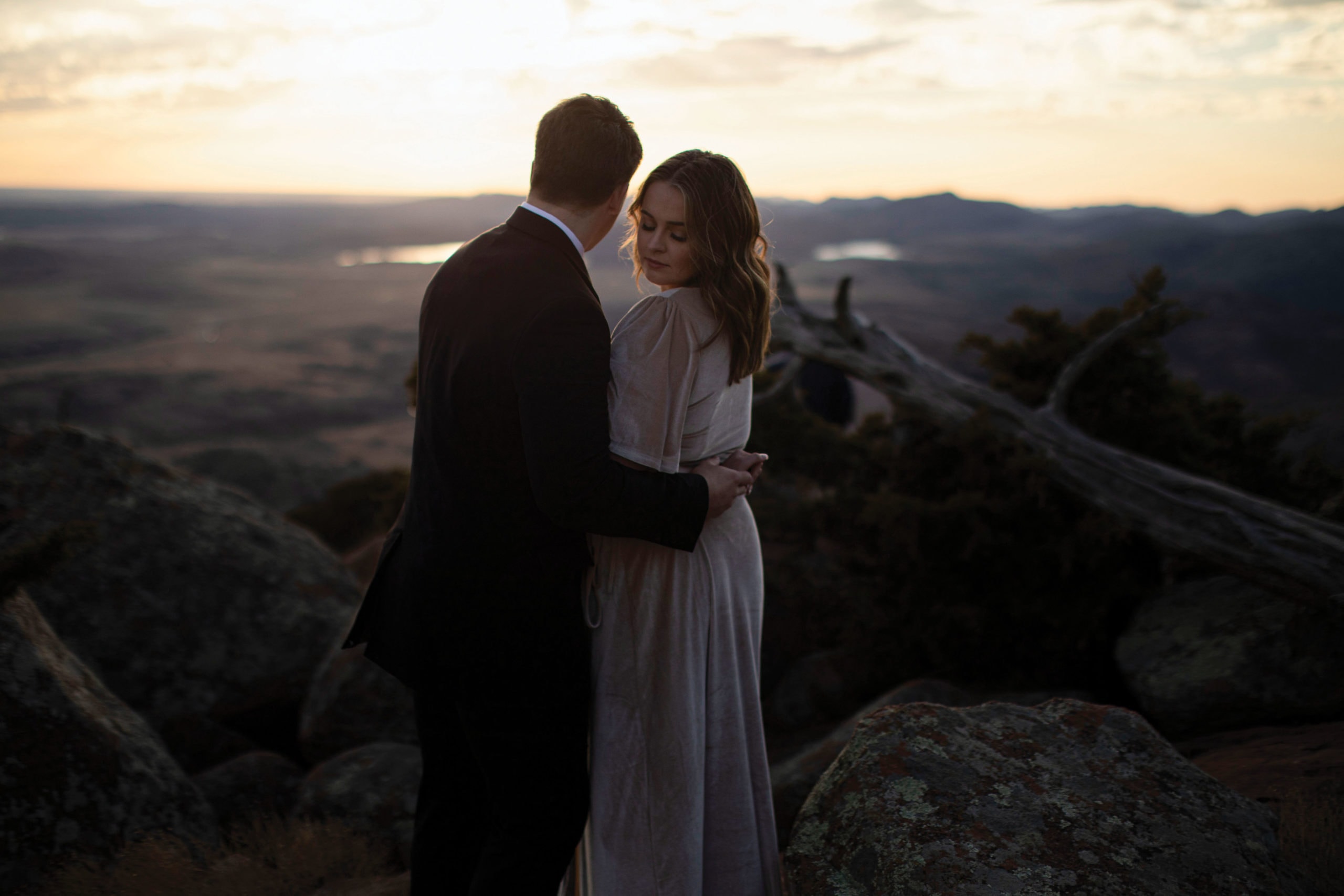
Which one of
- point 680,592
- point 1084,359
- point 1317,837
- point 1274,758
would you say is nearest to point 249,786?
point 680,592

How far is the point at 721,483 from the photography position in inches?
78.9

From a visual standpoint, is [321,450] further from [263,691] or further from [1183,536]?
[1183,536]

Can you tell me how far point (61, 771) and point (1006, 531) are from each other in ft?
15.1

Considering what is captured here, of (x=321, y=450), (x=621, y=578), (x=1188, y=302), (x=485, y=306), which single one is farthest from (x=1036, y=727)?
(x=1188, y=302)

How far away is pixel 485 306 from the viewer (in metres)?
1.80

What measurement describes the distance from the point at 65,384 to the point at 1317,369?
56.4m

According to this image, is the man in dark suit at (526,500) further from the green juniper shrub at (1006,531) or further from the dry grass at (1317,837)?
the green juniper shrub at (1006,531)

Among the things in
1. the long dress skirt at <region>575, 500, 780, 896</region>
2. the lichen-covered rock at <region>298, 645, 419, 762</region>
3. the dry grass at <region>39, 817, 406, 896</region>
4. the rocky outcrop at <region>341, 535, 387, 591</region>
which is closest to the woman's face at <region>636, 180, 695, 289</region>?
the long dress skirt at <region>575, 500, 780, 896</region>

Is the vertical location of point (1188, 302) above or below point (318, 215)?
below

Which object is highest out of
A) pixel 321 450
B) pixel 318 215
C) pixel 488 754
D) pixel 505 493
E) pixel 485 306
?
pixel 318 215

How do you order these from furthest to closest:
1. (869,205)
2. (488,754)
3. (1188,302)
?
(869,205), (1188,302), (488,754)

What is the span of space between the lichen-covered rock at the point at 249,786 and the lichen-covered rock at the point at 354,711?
0.85 ft

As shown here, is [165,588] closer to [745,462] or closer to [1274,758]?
[745,462]

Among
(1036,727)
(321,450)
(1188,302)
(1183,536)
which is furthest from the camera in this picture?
(1188,302)
